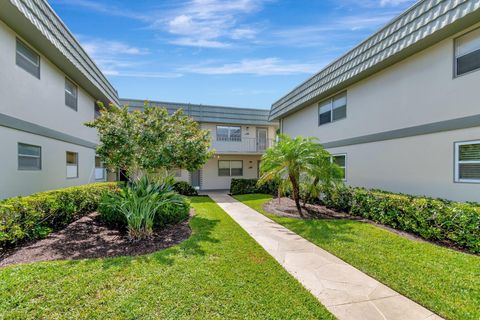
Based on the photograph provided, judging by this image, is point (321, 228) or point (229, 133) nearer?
point (321, 228)

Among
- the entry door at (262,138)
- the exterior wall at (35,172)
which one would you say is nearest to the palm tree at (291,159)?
the exterior wall at (35,172)

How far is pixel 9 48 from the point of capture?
6.20 m

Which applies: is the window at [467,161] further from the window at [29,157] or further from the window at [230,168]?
the window at [230,168]

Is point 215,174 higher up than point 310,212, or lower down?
higher up

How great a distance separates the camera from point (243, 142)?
1841 cm

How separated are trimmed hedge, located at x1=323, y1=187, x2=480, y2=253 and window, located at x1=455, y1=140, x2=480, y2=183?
33.4 inches

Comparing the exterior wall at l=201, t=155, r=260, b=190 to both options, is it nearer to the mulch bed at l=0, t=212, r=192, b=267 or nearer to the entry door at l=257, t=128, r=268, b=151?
the entry door at l=257, t=128, r=268, b=151

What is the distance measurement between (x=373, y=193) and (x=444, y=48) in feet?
14.5

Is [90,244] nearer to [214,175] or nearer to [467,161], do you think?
[467,161]

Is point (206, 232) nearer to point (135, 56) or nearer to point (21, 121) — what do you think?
point (21, 121)

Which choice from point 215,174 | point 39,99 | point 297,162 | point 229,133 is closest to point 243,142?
point 229,133

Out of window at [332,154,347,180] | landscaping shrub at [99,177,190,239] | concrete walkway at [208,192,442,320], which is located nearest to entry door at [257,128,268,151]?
window at [332,154,347,180]

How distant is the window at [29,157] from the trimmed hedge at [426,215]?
10.4m

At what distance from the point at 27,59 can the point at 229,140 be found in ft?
41.9
